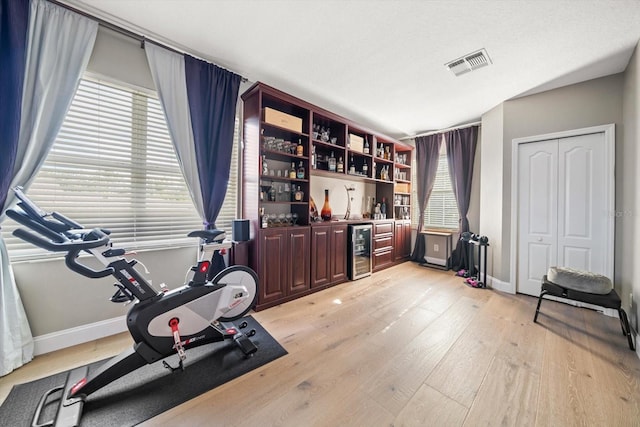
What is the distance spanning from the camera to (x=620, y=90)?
2646 millimetres

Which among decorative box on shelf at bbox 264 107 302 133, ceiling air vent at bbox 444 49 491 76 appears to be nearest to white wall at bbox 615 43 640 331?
ceiling air vent at bbox 444 49 491 76

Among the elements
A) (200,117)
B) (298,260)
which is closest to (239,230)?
(298,260)

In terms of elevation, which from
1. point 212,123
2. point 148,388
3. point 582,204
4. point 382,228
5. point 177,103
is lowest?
point 148,388

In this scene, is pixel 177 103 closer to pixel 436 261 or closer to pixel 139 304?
pixel 139 304

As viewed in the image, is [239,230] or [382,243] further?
[382,243]

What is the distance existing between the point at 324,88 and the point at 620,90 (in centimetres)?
343

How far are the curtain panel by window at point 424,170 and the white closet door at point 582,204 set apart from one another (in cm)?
194

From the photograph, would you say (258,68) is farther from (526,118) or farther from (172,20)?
(526,118)

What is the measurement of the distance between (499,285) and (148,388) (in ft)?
14.2

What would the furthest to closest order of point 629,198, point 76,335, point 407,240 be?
point 407,240, point 629,198, point 76,335

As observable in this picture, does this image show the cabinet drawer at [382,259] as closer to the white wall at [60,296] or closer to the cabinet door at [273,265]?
the cabinet door at [273,265]

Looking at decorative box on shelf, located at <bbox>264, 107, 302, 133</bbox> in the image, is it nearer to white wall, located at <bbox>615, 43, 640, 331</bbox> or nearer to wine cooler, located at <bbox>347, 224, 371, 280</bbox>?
wine cooler, located at <bbox>347, 224, 371, 280</bbox>

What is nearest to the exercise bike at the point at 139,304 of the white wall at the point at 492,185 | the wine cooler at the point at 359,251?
the wine cooler at the point at 359,251

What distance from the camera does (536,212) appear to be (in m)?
3.24
